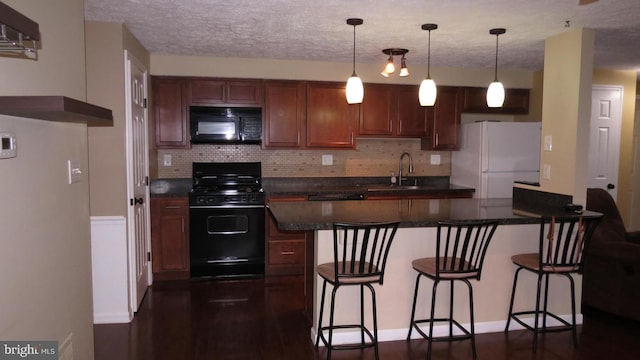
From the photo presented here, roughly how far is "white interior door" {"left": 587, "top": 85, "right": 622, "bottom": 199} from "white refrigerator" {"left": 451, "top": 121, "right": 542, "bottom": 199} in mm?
844

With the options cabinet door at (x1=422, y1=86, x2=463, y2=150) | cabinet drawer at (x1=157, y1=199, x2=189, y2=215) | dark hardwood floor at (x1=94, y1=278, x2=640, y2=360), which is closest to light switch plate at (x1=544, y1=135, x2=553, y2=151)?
dark hardwood floor at (x1=94, y1=278, x2=640, y2=360)

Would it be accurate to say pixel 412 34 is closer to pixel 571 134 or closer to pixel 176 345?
pixel 571 134

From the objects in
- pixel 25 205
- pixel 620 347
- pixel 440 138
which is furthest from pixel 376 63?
pixel 25 205

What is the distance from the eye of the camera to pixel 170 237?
442cm

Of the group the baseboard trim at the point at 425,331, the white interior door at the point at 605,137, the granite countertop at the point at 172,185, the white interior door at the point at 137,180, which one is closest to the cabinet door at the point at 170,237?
the white interior door at the point at 137,180

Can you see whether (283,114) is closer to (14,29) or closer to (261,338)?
(261,338)

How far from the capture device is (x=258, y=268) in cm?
459

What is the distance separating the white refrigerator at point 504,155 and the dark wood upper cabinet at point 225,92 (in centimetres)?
255

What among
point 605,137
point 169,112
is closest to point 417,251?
point 169,112

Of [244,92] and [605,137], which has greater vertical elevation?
[244,92]

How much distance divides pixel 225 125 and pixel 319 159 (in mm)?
1209

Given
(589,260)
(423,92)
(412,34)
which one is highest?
(412,34)

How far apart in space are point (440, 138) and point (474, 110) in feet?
1.84

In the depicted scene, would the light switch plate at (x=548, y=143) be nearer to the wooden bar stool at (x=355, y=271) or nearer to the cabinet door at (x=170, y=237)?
the wooden bar stool at (x=355, y=271)
